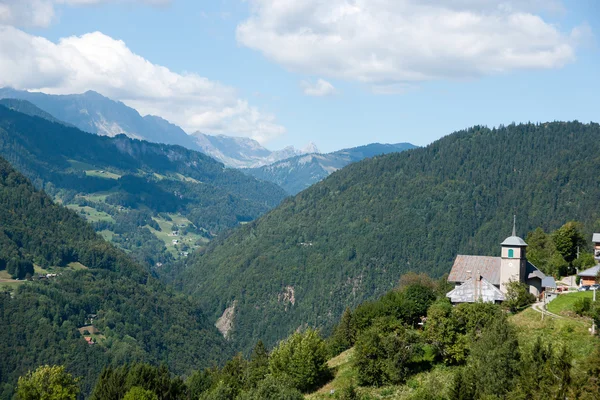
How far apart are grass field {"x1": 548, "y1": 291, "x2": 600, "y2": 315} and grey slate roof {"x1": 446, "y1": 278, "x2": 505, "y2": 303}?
7.64m

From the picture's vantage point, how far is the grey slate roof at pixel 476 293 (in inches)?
3647

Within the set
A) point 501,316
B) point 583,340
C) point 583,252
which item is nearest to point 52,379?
point 501,316

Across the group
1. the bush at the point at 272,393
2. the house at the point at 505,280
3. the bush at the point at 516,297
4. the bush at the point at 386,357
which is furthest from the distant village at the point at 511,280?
the bush at the point at 272,393

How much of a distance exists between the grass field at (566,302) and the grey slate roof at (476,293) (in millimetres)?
7644

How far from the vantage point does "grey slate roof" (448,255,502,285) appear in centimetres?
10265

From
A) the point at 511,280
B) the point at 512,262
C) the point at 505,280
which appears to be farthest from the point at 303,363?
the point at 512,262

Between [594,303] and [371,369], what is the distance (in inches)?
1003

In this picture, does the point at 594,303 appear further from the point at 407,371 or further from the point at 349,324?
the point at 349,324

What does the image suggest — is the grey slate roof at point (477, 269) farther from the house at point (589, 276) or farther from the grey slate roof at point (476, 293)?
the house at point (589, 276)

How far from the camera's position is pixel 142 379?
9338 centimetres

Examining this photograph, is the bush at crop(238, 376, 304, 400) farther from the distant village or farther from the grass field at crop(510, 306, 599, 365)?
the distant village

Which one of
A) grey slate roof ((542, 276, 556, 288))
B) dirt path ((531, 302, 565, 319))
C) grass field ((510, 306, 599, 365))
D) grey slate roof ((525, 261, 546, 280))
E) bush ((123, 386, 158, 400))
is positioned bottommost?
bush ((123, 386, 158, 400))

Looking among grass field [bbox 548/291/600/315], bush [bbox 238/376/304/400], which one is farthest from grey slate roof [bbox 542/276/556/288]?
bush [bbox 238/376/304/400]

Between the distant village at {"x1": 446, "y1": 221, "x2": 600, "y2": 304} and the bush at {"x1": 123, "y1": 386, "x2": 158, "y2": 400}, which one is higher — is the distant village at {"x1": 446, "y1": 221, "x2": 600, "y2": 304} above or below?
above
